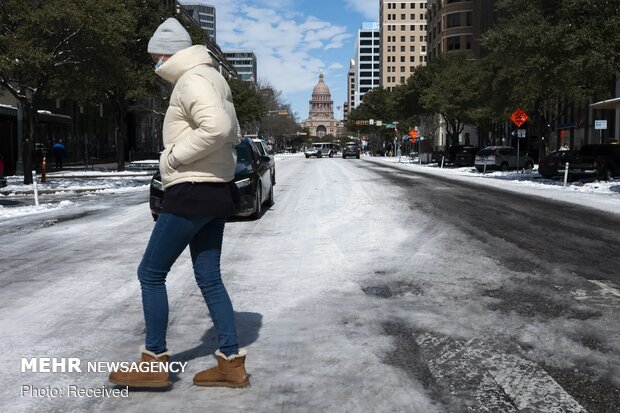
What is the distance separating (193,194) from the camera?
3.14 metres

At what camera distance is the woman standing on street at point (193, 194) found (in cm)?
311

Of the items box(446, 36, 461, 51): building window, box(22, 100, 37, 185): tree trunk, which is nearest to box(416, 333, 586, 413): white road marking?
box(22, 100, 37, 185): tree trunk

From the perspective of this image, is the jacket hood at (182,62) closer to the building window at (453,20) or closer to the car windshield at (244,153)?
the car windshield at (244,153)

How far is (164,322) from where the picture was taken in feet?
10.8

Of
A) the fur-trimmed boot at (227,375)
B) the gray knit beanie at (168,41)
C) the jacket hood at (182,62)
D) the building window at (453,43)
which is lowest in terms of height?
the fur-trimmed boot at (227,375)

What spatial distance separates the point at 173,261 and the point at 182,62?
109cm

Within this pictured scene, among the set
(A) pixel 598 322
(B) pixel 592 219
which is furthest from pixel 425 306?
(B) pixel 592 219

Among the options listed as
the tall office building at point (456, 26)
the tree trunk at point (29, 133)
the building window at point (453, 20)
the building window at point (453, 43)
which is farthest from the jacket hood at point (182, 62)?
the building window at point (453, 20)

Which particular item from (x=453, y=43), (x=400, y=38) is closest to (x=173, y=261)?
(x=453, y=43)

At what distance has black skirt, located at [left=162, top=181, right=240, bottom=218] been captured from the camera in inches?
123

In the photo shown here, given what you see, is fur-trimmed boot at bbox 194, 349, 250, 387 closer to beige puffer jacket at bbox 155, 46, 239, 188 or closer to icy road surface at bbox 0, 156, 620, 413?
icy road surface at bbox 0, 156, 620, 413

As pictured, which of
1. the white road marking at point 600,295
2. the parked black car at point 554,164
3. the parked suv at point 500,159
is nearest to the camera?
the white road marking at point 600,295

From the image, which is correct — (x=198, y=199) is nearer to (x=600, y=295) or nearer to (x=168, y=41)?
(x=168, y=41)

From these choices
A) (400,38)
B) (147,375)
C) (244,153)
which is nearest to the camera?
(147,375)
